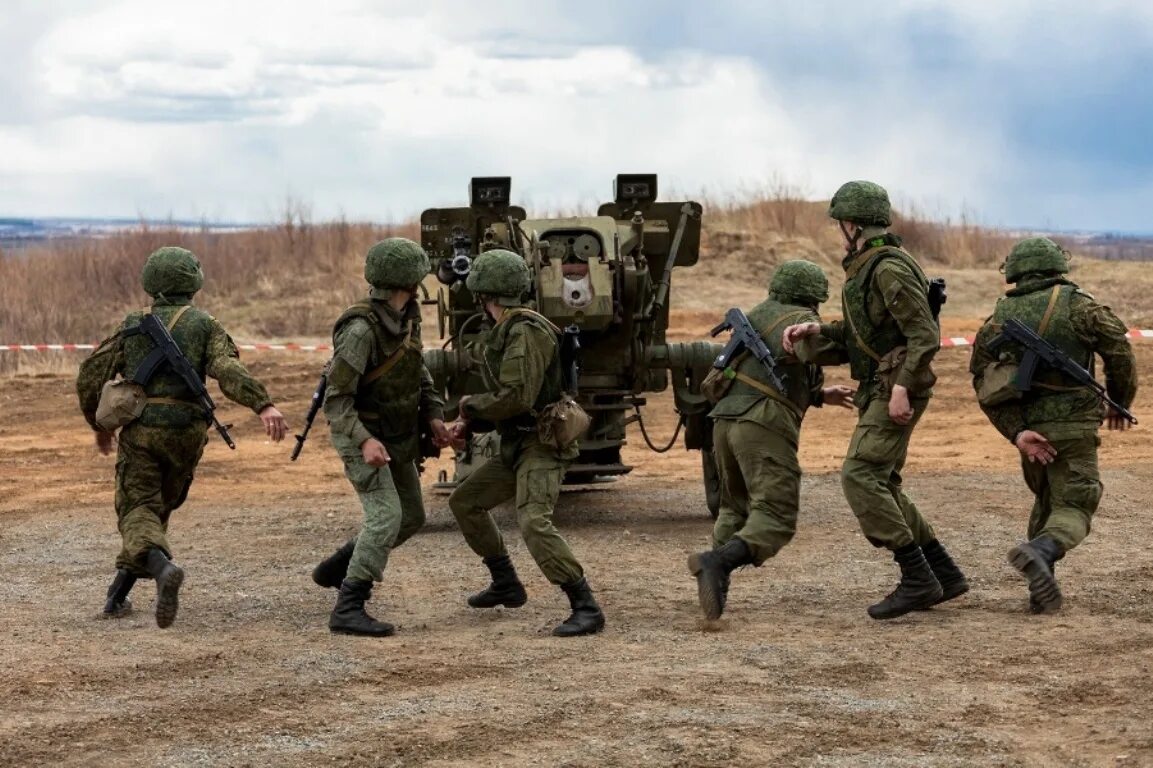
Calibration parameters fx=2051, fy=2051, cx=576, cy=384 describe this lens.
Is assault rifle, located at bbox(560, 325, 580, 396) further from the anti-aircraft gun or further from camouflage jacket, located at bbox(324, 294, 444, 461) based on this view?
the anti-aircraft gun

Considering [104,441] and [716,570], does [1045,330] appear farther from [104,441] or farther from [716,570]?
[104,441]

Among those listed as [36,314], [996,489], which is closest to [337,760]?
[996,489]

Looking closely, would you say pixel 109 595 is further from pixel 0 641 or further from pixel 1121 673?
pixel 1121 673

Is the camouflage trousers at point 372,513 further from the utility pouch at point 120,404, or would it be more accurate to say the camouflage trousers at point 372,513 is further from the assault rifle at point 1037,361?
the assault rifle at point 1037,361

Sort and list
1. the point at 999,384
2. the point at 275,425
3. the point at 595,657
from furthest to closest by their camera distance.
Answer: the point at 999,384, the point at 275,425, the point at 595,657

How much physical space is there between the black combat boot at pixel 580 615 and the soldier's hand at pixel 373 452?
98 centimetres

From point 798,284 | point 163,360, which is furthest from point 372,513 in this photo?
point 798,284

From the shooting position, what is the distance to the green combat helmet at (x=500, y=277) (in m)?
9.04

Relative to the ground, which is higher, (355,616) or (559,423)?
(559,423)

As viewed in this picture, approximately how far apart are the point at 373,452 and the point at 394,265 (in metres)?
0.84

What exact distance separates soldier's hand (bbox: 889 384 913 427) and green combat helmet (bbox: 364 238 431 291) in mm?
2179

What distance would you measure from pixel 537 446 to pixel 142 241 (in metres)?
23.1

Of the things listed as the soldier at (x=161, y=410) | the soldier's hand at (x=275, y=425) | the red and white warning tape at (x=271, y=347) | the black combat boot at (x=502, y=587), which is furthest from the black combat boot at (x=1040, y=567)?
the red and white warning tape at (x=271, y=347)

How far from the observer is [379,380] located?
927 cm
